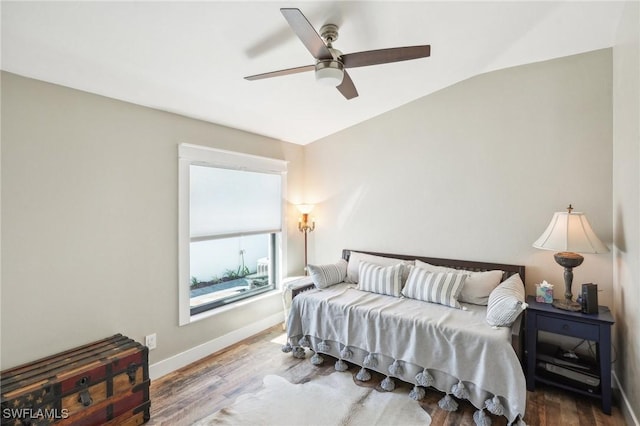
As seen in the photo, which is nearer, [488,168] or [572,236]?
[572,236]

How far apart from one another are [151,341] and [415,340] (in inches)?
85.6

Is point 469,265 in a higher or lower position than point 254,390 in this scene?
higher

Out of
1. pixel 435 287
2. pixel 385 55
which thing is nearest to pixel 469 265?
pixel 435 287

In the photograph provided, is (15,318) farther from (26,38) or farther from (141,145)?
(26,38)

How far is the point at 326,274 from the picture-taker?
10.8ft

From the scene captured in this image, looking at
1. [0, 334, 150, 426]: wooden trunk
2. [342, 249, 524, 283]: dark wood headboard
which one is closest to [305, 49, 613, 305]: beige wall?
[342, 249, 524, 283]: dark wood headboard

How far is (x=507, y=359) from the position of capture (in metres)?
1.99

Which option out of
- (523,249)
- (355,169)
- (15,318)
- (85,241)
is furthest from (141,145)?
(523,249)

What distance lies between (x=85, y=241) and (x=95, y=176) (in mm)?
479

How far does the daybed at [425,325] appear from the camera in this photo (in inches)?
80.7

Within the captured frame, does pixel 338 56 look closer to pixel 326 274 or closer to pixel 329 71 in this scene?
pixel 329 71

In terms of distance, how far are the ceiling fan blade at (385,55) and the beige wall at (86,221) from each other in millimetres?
1760

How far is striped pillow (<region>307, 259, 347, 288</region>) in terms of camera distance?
10.6 ft

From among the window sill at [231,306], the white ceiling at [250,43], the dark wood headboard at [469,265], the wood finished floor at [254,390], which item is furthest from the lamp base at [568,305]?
the window sill at [231,306]
